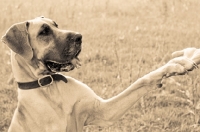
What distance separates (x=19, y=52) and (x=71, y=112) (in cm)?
60

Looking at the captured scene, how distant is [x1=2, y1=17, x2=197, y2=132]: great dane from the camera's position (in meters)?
2.94

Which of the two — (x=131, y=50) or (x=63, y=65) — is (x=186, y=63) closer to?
(x=63, y=65)

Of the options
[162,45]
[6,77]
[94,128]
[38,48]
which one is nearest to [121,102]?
[38,48]

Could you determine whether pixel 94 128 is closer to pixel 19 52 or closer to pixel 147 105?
pixel 147 105

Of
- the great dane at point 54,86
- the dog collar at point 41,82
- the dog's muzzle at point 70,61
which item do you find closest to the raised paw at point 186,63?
the great dane at point 54,86

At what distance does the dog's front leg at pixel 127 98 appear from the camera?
9.45 feet

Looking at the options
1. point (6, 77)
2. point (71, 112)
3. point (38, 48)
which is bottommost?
point (6, 77)

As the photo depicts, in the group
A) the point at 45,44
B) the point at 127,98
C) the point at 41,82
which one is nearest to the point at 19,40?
the point at 45,44

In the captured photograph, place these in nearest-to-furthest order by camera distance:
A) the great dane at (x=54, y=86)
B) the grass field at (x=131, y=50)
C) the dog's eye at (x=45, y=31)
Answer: the great dane at (x=54, y=86), the dog's eye at (x=45, y=31), the grass field at (x=131, y=50)

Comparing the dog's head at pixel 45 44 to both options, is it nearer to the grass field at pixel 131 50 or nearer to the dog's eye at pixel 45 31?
the dog's eye at pixel 45 31

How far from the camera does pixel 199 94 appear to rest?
4305 mm

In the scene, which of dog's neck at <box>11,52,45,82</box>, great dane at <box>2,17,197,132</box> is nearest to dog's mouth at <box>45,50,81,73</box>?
great dane at <box>2,17,197,132</box>

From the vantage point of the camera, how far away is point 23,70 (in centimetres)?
300

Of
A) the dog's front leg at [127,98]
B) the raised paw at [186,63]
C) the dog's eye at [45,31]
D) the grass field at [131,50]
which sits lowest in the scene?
the grass field at [131,50]
